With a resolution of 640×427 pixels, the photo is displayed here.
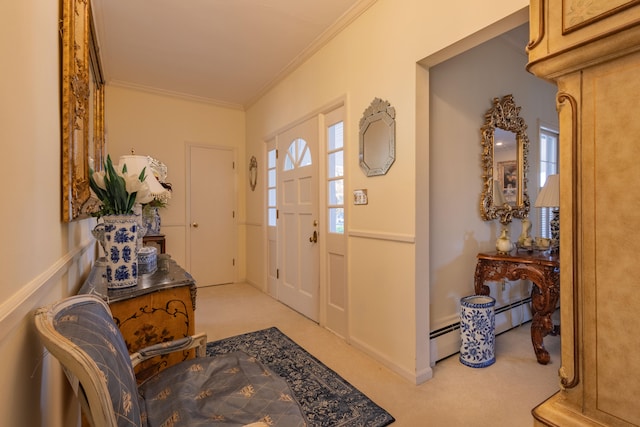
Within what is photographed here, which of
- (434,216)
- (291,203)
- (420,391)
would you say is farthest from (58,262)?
(291,203)

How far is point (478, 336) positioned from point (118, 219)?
2405 millimetres

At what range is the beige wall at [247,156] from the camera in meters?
0.68

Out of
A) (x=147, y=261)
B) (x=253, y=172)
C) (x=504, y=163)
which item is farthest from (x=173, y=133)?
(x=504, y=163)

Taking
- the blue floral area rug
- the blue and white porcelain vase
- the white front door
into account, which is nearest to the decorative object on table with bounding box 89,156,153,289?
the blue and white porcelain vase

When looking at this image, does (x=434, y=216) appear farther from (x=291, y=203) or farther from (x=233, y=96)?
(x=233, y=96)

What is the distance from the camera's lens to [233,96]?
4.37 meters

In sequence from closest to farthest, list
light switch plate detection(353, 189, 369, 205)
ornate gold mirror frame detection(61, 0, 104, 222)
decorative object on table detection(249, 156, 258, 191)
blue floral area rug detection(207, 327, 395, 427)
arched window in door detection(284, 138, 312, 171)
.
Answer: ornate gold mirror frame detection(61, 0, 104, 222), blue floral area rug detection(207, 327, 395, 427), light switch plate detection(353, 189, 369, 205), arched window in door detection(284, 138, 312, 171), decorative object on table detection(249, 156, 258, 191)

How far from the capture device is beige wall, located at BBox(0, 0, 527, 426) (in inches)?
26.9

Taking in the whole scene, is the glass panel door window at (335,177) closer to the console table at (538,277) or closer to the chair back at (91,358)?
the console table at (538,277)

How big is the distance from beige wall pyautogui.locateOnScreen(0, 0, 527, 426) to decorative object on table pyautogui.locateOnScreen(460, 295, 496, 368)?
1.37 ft

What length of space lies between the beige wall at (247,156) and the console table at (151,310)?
19 cm

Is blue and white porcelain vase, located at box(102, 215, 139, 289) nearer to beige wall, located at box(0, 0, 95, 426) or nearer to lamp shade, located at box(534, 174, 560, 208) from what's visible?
beige wall, located at box(0, 0, 95, 426)

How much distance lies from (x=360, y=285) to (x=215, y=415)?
5.34 feet

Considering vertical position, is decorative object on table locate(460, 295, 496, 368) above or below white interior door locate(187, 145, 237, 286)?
below
